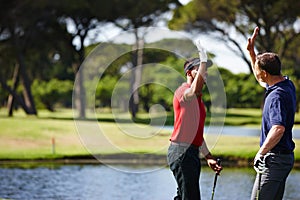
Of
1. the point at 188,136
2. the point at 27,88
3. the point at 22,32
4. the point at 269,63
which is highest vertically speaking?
the point at 22,32

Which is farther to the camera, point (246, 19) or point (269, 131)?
point (246, 19)

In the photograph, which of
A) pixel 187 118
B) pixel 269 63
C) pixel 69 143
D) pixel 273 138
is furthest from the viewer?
pixel 69 143

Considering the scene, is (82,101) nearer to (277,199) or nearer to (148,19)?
(148,19)

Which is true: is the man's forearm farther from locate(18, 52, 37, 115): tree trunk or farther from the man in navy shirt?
locate(18, 52, 37, 115): tree trunk

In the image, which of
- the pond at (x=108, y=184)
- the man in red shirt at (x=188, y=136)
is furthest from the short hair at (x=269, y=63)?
the pond at (x=108, y=184)

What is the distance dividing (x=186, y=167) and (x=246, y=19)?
102 feet

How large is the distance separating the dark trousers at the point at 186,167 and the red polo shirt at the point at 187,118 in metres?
0.08

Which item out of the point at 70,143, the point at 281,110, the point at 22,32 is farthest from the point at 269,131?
the point at 22,32

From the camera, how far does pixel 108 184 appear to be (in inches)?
550

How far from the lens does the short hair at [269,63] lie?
529cm

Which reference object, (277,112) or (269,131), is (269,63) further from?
(269,131)

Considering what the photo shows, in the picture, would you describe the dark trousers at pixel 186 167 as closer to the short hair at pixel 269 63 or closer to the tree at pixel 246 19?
the short hair at pixel 269 63

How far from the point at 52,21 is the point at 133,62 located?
18.6ft

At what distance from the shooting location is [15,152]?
2086 cm
